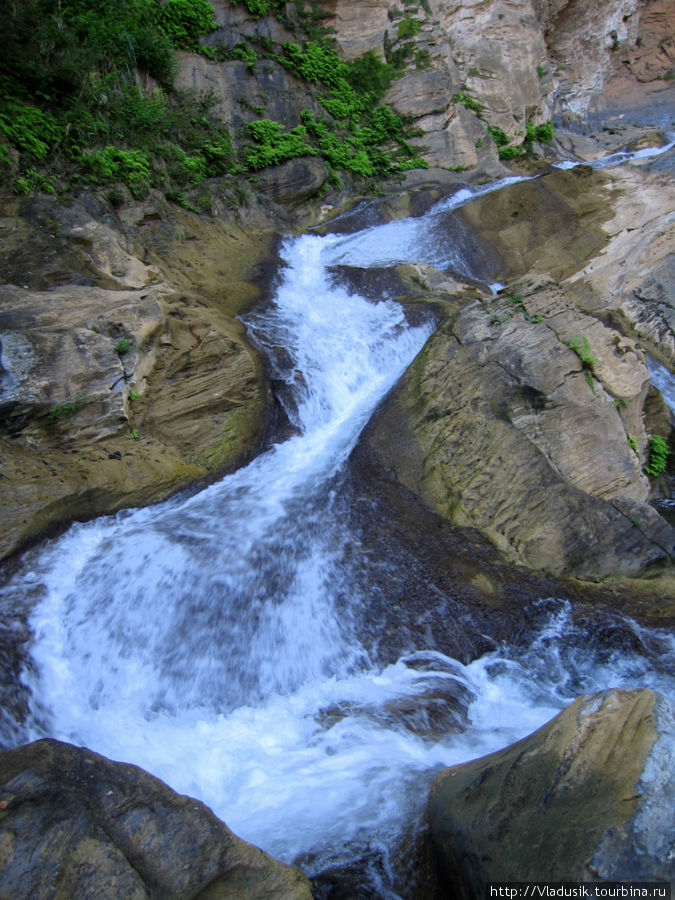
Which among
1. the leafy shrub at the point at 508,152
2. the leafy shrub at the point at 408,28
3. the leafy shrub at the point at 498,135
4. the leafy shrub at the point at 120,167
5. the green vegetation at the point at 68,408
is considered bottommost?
the green vegetation at the point at 68,408

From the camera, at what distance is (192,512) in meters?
6.54

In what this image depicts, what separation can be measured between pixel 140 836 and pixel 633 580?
535cm

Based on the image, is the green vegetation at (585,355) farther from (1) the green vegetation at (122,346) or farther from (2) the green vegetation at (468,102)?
(2) the green vegetation at (468,102)

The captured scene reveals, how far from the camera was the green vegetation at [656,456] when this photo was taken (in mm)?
7223

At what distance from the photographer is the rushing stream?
382 centimetres

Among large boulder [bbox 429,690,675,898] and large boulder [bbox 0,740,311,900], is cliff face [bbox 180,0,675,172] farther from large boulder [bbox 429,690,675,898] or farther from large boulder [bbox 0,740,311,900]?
large boulder [bbox 429,690,675,898]

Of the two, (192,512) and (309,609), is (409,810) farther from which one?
(192,512)

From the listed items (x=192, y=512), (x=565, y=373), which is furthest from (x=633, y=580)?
(x=192, y=512)

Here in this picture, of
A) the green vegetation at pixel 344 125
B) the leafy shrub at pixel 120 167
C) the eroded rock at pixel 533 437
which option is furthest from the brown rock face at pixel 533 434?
the green vegetation at pixel 344 125

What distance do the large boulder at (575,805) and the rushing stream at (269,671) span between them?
571mm

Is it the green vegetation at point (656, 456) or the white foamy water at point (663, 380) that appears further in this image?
the white foamy water at point (663, 380)

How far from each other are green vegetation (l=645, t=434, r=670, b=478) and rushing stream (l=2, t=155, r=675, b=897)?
2.62m

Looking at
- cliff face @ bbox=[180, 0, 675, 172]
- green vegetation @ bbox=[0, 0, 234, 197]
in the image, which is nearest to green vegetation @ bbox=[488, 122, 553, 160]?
cliff face @ bbox=[180, 0, 675, 172]

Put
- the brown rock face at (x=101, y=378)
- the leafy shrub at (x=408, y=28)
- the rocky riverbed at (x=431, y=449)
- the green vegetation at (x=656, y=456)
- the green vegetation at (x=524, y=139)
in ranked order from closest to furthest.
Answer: the rocky riverbed at (x=431, y=449) → the brown rock face at (x=101, y=378) → the green vegetation at (x=656, y=456) → the leafy shrub at (x=408, y=28) → the green vegetation at (x=524, y=139)
